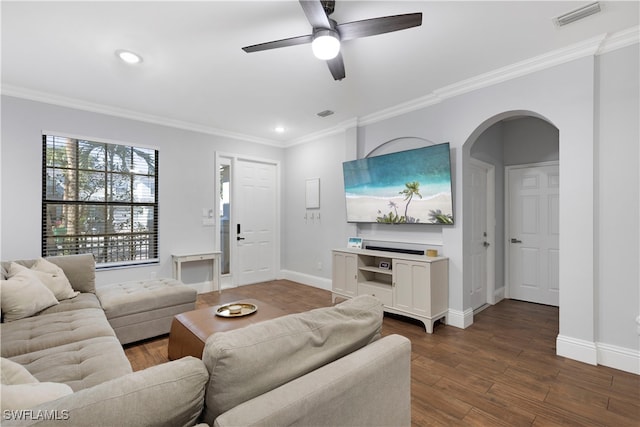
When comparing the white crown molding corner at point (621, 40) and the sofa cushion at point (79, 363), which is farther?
the white crown molding corner at point (621, 40)

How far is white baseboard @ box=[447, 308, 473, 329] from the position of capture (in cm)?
333

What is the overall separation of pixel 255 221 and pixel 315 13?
4050 millimetres

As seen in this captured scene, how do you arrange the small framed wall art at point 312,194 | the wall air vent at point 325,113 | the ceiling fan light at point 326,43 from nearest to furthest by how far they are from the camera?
the ceiling fan light at point 326,43 → the wall air vent at point 325,113 → the small framed wall art at point 312,194

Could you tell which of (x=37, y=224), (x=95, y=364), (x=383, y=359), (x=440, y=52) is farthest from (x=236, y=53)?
(x=37, y=224)

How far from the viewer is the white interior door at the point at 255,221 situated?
17.3ft

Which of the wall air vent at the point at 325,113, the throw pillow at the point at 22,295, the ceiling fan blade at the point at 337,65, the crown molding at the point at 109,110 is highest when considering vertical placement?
the wall air vent at the point at 325,113

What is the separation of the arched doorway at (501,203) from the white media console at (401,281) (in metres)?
0.75

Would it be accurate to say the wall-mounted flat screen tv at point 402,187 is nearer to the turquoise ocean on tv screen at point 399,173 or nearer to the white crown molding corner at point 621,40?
the turquoise ocean on tv screen at point 399,173

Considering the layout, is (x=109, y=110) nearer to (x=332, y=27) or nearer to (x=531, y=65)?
(x=332, y=27)

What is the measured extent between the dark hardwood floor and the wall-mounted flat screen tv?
→ 1303mm

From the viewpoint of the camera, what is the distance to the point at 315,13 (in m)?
1.87

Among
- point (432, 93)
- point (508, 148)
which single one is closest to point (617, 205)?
point (432, 93)

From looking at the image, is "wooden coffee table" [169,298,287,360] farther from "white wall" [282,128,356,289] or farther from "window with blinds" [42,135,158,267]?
"white wall" [282,128,356,289]

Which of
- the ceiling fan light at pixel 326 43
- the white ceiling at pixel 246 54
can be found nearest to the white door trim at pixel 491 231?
the white ceiling at pixel 246 54
